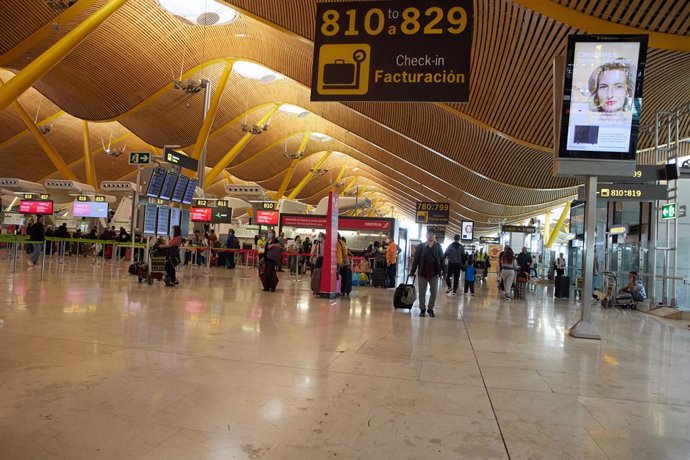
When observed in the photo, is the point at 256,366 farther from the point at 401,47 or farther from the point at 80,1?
the point at 80,1

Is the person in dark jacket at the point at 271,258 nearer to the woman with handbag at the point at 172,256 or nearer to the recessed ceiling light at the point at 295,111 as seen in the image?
the woman with handbag at the point at 172,256

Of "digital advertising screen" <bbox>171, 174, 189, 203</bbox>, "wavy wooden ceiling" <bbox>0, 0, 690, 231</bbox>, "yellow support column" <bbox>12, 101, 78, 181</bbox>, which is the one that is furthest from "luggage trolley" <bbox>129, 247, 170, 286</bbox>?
"yellow support column" <bbox>12, 101, 78, 181</bbox>

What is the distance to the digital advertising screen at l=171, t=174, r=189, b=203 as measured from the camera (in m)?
14.1

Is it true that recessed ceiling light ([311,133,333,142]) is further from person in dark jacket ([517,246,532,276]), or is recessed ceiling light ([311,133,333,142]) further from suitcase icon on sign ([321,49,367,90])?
suitcase icon on sign ([321,49,367,90])

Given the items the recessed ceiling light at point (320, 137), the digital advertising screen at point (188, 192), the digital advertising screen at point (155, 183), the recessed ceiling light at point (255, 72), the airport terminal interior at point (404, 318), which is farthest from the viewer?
the recessed ceiling light at point (320, 137)

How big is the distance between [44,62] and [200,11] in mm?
9021

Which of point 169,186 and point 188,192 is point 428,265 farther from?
point 188,192

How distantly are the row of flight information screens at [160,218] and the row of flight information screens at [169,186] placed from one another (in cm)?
28

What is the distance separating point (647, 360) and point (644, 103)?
11.5 m

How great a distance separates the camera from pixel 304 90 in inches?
1224

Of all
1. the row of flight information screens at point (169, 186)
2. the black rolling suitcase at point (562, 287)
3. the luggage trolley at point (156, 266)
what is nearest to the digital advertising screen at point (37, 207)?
the row of flight information screens at point (169, 186)

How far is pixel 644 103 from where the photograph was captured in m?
14.8

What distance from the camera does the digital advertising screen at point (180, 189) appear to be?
14.1 meters

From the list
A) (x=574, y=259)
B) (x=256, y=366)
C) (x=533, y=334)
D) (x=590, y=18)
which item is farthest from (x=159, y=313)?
(x=574, y=259)
